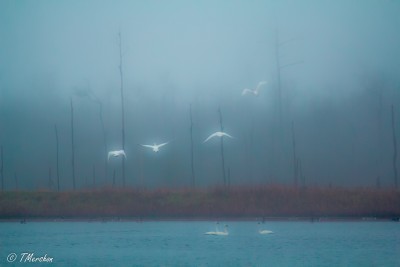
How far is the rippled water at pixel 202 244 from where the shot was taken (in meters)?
24.0

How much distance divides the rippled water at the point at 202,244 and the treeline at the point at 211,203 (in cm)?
112

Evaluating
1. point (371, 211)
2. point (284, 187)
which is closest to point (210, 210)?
point (284, 187)

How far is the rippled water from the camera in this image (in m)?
24.0

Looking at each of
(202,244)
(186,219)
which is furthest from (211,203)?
(202,244)

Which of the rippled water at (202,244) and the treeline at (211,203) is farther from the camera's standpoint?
the treeline at (211,203)

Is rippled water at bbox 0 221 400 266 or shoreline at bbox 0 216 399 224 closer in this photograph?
rippled water at bbox 0 221 400 266

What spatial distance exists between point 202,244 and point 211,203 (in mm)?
11420

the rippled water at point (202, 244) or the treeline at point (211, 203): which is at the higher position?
the treeline at point (211, 203)

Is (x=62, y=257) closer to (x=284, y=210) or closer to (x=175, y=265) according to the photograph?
(x=175, y=265)

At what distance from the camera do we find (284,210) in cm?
3919

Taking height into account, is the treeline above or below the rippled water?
above

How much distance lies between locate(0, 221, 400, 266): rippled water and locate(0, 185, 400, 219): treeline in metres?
1.12

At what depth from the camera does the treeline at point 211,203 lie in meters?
38.3

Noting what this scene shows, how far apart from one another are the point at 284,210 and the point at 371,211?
502 cm
